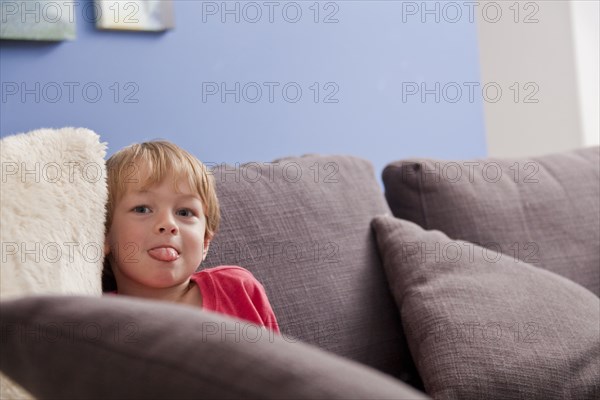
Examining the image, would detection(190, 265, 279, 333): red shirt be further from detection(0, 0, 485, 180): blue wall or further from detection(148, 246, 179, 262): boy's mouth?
detection(0, 0, 485, 180): blue wall

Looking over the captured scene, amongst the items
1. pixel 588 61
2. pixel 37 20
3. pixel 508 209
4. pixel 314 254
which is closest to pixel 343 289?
pixel 314 254

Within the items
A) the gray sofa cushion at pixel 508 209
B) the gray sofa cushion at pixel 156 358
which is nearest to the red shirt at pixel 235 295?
the gray sofa cushion at pixel 508 209

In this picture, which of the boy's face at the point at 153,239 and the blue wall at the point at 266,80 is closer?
the boy's face at the point at 153,239

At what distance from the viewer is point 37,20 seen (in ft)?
6.86

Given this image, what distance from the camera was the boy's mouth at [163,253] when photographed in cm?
141

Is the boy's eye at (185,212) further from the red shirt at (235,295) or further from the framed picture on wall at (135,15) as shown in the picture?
the framed picture on wall at (135,15)

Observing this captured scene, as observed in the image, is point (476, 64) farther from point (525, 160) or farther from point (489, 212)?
point (489, 212)

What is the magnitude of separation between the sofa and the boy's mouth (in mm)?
114

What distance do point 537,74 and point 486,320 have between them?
2371 mm

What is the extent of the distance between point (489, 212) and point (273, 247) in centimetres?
57

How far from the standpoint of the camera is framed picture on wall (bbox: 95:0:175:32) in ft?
7.25

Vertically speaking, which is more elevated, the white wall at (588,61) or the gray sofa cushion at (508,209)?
the white wall at (588,61)

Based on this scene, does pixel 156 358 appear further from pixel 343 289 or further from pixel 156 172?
pixel 343 289

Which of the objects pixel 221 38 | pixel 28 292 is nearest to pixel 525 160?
pixel 221 38
